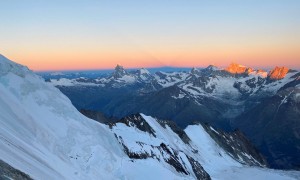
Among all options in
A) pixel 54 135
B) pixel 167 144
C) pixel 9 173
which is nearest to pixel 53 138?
pixel 54 135

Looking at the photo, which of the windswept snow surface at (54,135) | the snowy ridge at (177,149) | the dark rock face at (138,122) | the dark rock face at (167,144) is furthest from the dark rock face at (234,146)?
the windswept snow surface at (54,135)

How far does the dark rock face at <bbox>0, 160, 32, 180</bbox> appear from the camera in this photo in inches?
899

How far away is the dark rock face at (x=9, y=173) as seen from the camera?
2284cm

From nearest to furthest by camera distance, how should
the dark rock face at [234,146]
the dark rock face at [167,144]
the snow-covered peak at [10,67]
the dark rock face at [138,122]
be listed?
1. the snow-covered peak at [10,67]
2. the dark rock face at [167,144]
3. the dark rock face at [138,122]
4. the dark rock face at [234,146]

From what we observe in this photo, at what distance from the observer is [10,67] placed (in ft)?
163

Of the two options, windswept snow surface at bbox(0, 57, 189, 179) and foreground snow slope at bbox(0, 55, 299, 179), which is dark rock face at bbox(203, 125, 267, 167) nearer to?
foreground snow slope at bbox(0, 55, 299, 179)

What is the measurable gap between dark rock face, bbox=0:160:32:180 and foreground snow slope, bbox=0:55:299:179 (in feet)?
10.8

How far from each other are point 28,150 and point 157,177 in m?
25.7

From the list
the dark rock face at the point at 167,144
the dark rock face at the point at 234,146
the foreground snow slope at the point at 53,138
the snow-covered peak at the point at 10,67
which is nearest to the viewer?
the foreground snow slope at the point at 53,138

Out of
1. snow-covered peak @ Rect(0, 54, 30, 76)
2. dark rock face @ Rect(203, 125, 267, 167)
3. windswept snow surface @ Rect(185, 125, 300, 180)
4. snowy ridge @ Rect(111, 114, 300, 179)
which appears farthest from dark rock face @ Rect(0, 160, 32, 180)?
dark rock face @ Rect(203, 125, 267, 167)

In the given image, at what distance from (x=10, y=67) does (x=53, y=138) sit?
11140 mm

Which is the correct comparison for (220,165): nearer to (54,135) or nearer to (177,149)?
(177,149)

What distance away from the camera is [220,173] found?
4633 inches

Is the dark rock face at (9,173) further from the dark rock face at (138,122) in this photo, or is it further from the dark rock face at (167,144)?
the dark rock face at (138,122)
